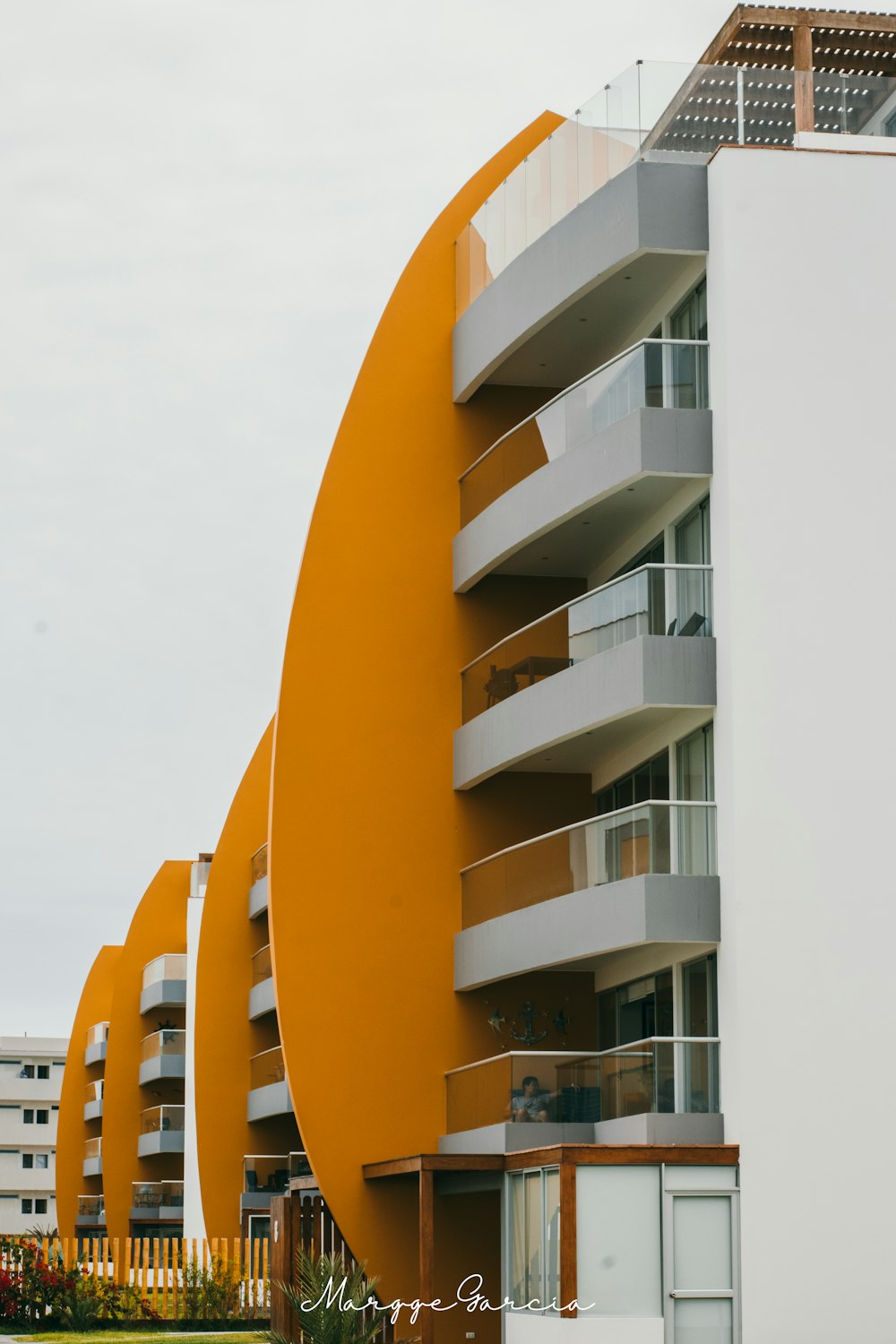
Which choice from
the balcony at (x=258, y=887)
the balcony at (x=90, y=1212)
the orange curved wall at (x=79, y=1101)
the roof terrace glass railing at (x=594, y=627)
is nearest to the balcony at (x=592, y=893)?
the roof terrace glass railing at (x=594, y=627)

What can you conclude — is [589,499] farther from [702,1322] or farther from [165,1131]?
[165,1131]

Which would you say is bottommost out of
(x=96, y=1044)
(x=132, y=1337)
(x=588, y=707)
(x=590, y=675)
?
(x=132, y=1337)

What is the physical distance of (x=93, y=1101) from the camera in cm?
7131

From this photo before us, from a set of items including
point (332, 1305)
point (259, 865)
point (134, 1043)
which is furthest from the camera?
point (134, 1043)

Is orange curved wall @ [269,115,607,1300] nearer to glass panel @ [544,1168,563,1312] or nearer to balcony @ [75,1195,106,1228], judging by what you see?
glass panel @ [544,1168,563,1312]

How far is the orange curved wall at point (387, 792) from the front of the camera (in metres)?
29.2

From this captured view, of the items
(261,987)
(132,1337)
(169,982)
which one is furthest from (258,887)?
(132,1337)

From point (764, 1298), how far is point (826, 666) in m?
7.65

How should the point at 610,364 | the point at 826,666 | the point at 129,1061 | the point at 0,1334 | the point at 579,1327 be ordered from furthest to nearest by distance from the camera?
the point at 129,1061
the point at 0,1334
the point at 610,364
the point at 826,666
the point at 579,1327

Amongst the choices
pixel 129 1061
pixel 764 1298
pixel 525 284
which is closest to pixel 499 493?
pixel 525 284

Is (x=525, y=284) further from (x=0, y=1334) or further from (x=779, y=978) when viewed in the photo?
(x=0, y=1334)

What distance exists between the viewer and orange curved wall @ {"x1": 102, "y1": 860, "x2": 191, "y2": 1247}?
60969 millimetres

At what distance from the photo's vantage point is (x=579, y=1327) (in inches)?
864

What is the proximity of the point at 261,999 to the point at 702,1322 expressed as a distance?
27.7 meters
